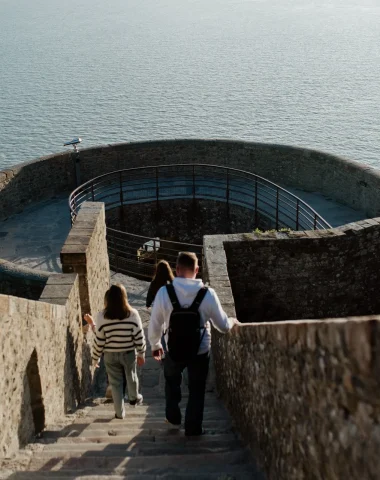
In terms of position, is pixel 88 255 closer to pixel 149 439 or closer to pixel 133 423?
pixel 133 423

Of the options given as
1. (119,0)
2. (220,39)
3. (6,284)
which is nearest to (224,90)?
(220,39)

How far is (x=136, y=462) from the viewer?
516 cm

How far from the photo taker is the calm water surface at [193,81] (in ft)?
136

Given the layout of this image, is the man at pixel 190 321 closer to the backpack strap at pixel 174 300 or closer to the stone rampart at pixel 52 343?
the backpack strap at pixel 174 300

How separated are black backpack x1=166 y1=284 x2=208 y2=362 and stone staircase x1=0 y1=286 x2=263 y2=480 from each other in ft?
2.67

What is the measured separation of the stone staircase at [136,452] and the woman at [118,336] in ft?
1.71

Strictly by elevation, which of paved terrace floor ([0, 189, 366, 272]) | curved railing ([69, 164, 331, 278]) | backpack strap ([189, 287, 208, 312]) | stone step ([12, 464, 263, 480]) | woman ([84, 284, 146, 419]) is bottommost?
stone step ([12, 464, 263, 480])

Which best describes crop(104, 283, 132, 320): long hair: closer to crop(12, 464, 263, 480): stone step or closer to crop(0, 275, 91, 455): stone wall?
crop(0, 275, 91, 455): stone wall

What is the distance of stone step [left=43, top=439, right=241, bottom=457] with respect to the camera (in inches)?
215

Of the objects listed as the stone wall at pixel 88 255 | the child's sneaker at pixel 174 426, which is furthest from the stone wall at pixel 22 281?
the child's sneaker at pixel 174 426

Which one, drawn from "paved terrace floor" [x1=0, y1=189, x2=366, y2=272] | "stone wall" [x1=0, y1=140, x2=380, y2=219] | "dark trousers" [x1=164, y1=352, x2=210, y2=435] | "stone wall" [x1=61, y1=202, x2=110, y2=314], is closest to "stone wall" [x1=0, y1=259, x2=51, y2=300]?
"stone wall" [x1=61, y1=202, x2=110, y2=314]

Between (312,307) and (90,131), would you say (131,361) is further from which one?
(90,131)

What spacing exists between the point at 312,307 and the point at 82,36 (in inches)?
3198

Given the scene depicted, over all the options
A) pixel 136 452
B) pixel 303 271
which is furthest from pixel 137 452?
pixel 303 271
